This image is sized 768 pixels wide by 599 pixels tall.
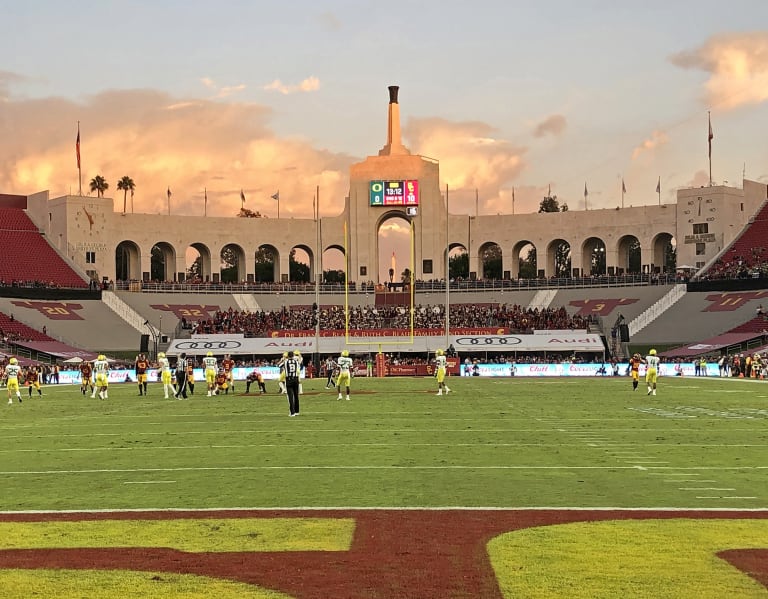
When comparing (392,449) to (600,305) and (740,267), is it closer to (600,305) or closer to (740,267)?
(600,305)

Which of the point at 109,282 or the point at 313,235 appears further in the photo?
the point at 313,235

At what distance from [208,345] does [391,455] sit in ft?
166

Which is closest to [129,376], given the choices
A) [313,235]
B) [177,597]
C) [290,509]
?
[313,235]

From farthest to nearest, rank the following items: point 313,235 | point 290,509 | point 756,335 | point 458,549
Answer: point 313,235, point 756,335, point 290,509, point 458,549

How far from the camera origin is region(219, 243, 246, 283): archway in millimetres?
88000

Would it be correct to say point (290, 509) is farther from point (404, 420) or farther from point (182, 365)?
point (182, 365)

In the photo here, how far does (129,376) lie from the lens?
187ft

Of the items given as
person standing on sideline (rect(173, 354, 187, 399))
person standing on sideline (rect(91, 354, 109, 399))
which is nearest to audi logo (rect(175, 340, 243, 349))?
person standing on sideline (rect(91, 354, 109, 399))

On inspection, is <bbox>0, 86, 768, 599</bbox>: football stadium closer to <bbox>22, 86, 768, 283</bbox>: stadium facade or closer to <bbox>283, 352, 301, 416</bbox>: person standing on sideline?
<bbox>283, 352, 301, 416</bbox>: person standing on sideline

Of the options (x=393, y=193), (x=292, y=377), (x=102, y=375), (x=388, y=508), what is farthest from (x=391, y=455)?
(x=393, y=193)

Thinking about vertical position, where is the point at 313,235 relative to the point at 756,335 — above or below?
above

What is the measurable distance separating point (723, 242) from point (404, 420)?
61.2 m

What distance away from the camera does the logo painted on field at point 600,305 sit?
7450cm

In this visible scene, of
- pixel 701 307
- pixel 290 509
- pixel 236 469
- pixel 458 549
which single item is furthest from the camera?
pixel 701 307
